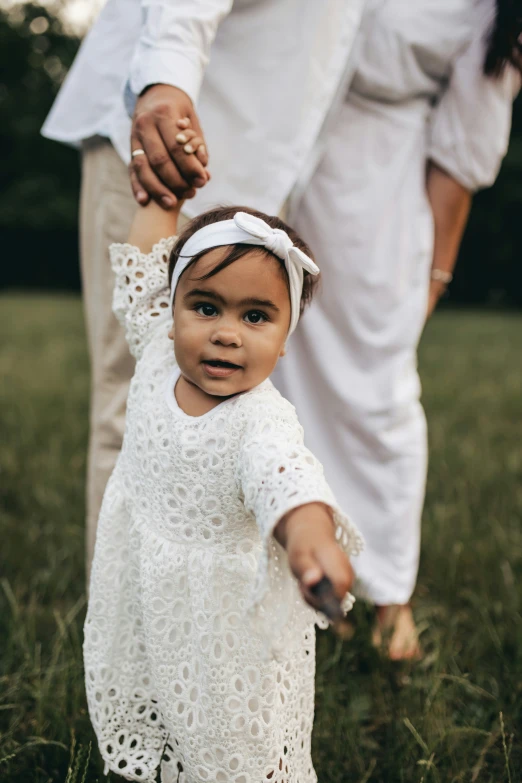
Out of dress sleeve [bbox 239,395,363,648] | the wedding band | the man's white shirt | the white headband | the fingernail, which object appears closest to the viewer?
the fingernail

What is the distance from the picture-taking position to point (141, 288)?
1363 mm

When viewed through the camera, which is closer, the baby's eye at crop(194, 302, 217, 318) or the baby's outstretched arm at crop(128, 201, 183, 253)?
the baby's eye at crop(194, 302, 217, 318)

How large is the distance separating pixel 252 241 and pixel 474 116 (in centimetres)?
103

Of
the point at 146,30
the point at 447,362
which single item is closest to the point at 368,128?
the point at 146,30

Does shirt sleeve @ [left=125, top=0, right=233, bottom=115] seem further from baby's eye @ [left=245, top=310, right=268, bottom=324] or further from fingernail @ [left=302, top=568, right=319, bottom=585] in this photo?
fingernail @ [left=302, top=568, right=319, bottom=585]

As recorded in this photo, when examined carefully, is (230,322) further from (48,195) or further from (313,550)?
(48,195)

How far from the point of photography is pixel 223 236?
1.11 meters

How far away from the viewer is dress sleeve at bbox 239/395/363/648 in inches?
36.3

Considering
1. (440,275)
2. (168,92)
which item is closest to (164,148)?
(168,92)

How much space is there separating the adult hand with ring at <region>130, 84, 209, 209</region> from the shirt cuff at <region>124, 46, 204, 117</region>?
0.01 meters

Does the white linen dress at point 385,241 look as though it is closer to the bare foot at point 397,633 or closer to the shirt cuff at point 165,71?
the bare foot at point 397,633

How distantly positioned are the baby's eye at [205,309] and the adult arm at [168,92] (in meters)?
0.29

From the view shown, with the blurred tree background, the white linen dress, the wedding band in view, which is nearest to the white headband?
the white linen dress

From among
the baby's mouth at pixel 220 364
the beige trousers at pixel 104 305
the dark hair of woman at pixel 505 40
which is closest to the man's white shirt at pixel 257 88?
the beige trousers at pixel 104 305
